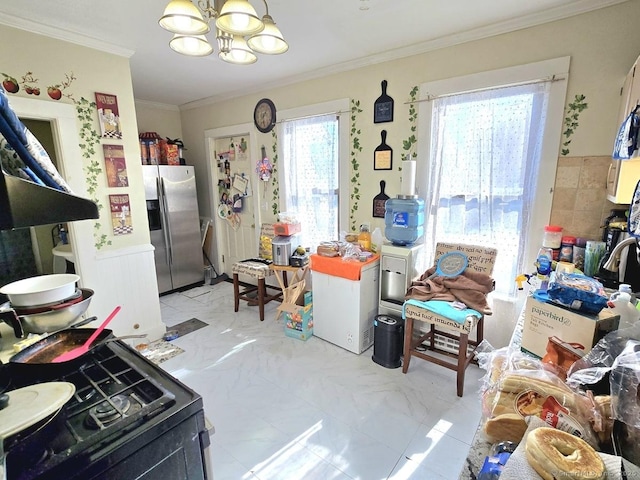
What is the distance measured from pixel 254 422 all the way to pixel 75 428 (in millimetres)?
1385

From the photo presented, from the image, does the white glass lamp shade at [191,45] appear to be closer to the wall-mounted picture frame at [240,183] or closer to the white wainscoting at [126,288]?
the white wainscoting at [126,288]

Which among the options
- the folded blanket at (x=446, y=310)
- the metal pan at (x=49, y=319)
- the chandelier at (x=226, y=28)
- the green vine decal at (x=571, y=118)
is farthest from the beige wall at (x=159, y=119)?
the green vine decal at (x=571, y=118)

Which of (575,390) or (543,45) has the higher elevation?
(543,45)

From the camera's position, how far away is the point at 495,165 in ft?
7.43

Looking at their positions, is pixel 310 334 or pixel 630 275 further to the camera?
pixel 310 334

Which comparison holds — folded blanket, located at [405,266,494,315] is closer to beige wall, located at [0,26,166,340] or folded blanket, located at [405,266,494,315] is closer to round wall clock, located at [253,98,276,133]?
beige wall, located at [0,26,166,340]

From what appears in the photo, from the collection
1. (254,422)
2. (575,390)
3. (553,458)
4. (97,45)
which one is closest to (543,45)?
(575,390)

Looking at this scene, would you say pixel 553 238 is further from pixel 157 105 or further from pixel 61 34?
pixel 157 105

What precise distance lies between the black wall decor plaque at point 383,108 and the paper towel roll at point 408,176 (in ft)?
1.69

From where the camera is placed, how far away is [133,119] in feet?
8.92

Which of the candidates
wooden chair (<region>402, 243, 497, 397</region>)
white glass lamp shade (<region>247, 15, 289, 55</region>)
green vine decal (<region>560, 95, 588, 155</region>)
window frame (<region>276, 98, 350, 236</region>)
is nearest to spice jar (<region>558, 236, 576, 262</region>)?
wooden chair (<region>402, 243, 497, 397</region>)

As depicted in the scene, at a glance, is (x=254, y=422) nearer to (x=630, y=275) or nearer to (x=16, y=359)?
(x=16, y=359)

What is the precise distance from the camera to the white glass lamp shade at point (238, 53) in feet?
5.35

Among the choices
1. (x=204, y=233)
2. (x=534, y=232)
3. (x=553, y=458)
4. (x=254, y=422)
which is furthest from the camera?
(x=204, y=233)
